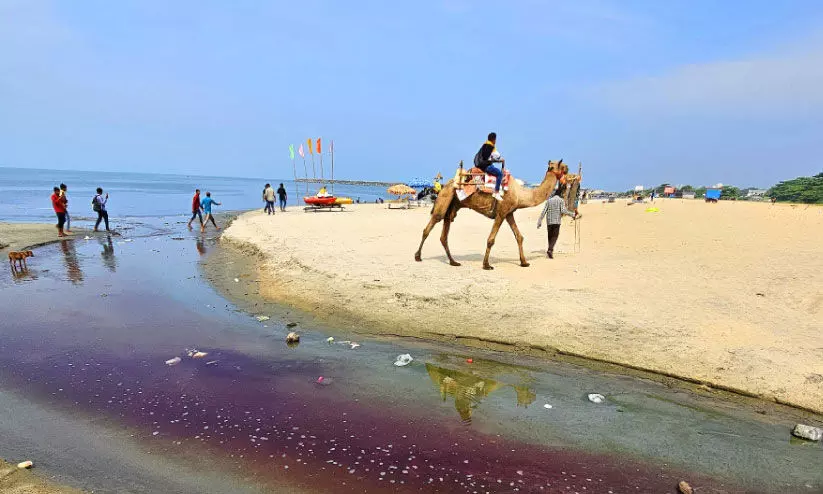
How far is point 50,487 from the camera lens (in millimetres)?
3547

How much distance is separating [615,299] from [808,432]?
3600 millimetres

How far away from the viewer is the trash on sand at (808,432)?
14.8 ft

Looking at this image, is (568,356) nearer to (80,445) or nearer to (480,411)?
(480,411)

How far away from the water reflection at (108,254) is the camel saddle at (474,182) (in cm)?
1039

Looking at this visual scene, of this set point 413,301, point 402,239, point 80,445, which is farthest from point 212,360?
point 402,239

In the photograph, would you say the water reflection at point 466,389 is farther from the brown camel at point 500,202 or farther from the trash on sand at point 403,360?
the brown camel at point 500,202

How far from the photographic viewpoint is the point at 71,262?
45.2 feet

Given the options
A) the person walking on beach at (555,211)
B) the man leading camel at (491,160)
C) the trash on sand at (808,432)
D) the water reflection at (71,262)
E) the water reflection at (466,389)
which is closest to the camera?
the trash on sand at (808,432)

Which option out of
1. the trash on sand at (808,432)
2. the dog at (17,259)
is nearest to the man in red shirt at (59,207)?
the dog at (17,259)

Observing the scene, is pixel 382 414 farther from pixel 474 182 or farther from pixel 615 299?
pixel 474 182

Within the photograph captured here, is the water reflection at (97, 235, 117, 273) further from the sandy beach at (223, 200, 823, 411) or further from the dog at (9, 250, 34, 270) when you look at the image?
the sandy beach at (223, 200, 823, 411)

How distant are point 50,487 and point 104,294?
7849 mm

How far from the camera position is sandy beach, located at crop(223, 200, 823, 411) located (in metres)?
6.04

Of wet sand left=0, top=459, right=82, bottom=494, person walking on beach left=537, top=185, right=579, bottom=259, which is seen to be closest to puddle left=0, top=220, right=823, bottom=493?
wet sand left=0, top=459, right=82, bottom=494
